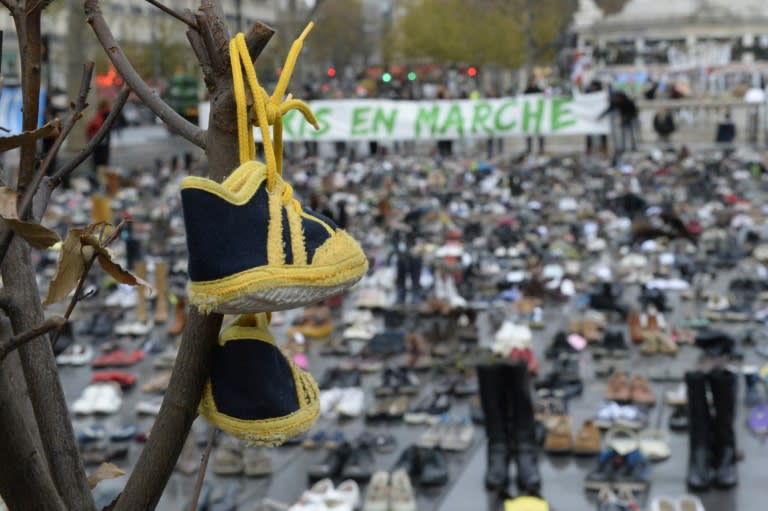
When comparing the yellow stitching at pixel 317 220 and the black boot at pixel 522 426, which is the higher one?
the yellow stitching at pixel 317 220

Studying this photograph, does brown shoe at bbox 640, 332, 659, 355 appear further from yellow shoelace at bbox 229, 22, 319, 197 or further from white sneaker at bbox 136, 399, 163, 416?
yellow shoelace at bbox 229, 22, 319, 197

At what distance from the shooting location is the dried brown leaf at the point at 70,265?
215cm

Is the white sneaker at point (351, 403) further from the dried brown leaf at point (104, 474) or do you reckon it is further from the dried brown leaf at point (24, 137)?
the dried brown leaf at point (24, 137)

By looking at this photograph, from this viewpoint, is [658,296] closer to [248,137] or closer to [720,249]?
[720,249]

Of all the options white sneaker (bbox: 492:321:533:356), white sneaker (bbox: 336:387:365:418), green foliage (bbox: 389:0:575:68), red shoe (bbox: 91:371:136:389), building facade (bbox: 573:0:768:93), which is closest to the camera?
white sneaker (bbox: 336:387:365:418)

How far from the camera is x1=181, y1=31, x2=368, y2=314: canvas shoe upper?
197cm

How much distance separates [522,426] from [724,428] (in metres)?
1.25

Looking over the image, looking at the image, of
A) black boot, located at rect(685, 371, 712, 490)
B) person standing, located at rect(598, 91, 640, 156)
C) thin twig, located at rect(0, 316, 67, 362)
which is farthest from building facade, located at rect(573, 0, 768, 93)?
thin twig, located at rect(0, 316, 67, 362)

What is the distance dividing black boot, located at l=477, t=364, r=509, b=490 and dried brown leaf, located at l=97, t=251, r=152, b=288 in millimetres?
5850

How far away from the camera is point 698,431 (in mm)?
8305

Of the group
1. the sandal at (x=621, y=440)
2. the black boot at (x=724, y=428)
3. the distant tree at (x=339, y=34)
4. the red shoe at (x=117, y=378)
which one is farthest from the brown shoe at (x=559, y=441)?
the distant tree at (x=339, y=34)

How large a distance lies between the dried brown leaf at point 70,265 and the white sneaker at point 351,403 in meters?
8.19

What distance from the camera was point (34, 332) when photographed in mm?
1828

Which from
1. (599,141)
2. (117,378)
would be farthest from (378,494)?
(599,141)
